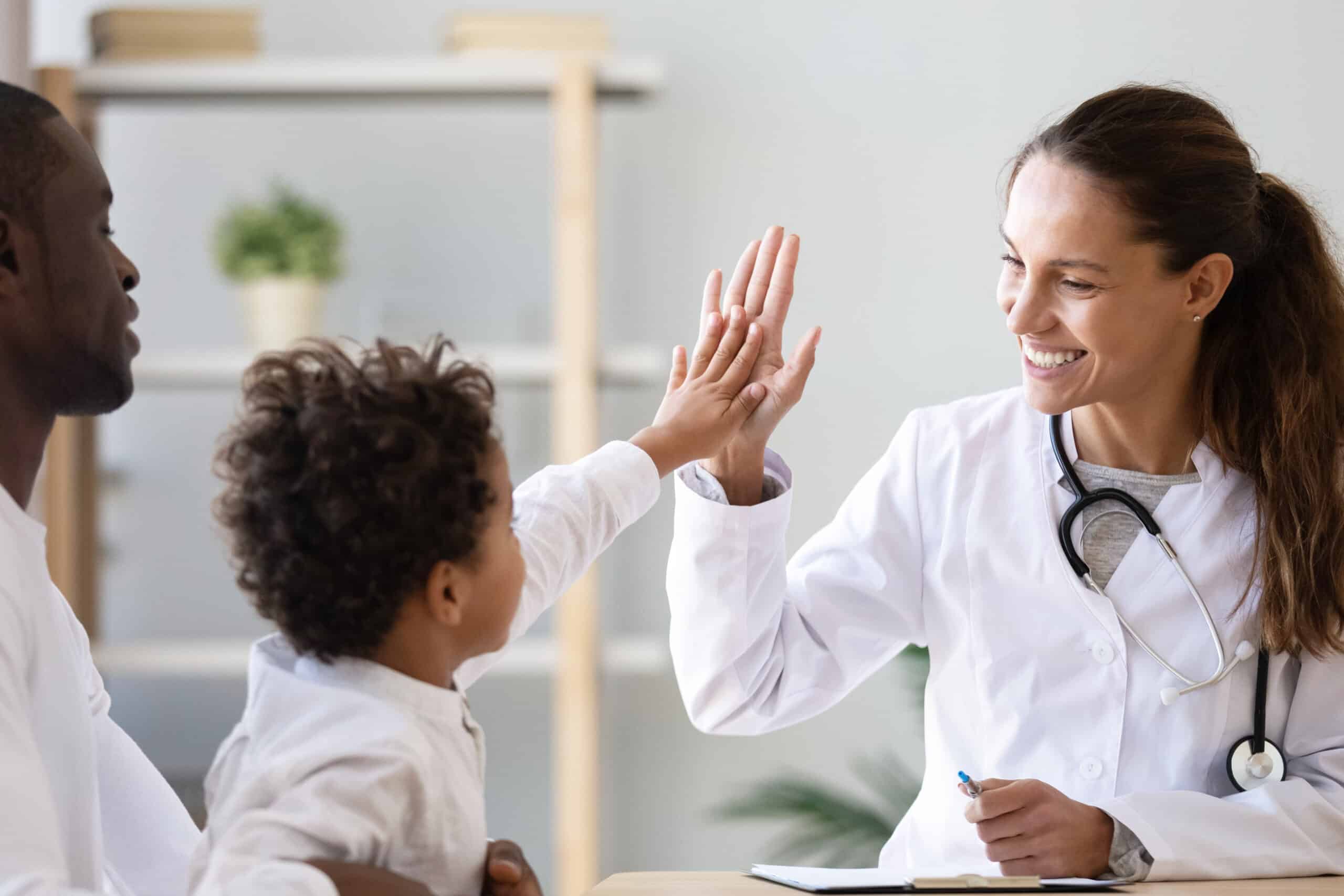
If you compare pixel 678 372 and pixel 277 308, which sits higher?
pixel 277 308

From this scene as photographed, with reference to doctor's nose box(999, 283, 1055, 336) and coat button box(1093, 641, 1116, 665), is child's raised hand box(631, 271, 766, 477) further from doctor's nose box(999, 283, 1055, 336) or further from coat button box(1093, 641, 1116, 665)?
coat button box(1093, 641, 1116, 665)

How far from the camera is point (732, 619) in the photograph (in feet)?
4.66

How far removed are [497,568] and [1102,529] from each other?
2.70 ft

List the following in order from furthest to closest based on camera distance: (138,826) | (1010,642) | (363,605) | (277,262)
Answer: (277,262), (1010,642), (138,826), (363,605)

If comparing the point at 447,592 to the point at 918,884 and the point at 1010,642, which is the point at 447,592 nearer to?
the point at 918,884

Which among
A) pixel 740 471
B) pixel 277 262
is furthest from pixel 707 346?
pixel 277 262

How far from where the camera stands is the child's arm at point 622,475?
1.15 metres

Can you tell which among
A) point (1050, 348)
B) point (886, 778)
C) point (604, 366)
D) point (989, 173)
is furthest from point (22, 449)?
point (989, 173)

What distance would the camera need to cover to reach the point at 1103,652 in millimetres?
1361

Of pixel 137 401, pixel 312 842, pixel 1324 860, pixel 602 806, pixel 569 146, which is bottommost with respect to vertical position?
pixel 602 806

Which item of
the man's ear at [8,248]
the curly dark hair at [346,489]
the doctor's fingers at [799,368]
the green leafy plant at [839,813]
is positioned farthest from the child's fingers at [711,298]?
the green leafy plant at [839,813]

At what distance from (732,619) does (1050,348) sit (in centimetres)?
46

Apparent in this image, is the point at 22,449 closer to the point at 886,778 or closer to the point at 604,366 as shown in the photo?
the point at 604,366

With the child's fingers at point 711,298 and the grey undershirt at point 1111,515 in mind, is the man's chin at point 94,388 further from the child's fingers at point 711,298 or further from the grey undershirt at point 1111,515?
the grey undershirt at point 1111,515
